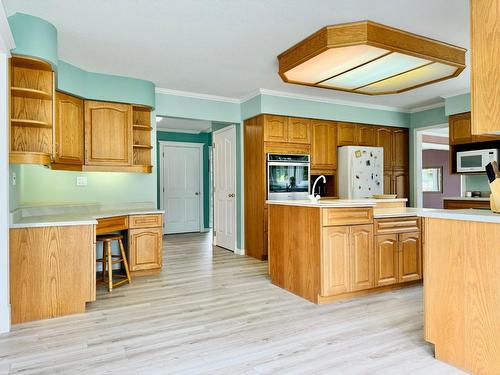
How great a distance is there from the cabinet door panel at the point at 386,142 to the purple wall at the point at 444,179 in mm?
5695

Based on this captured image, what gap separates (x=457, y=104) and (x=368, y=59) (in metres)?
3.13

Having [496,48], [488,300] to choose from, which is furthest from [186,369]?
[496,48]

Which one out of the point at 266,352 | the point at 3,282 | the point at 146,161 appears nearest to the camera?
the point at 266,352

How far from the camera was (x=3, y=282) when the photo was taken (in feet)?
8.61

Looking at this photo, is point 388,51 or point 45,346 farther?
point 388,51

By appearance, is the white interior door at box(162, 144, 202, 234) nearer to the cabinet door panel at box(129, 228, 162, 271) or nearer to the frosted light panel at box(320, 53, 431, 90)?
the cabinet door panel at box(129, 228, 162, 271)

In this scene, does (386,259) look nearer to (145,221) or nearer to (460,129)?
(145,221)

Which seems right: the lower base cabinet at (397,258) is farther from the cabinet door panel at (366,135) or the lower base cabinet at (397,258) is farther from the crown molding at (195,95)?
the crown molding at (195,95)

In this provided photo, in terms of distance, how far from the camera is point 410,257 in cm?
363

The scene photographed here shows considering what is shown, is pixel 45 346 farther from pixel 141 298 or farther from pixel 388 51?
pixel 388 51

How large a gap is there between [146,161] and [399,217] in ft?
11.1

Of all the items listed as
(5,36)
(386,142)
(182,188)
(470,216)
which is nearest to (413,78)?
(470,216)

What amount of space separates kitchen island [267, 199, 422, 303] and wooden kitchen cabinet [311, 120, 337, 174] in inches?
79.5

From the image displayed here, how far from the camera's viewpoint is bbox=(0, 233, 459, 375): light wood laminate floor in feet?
6.88
